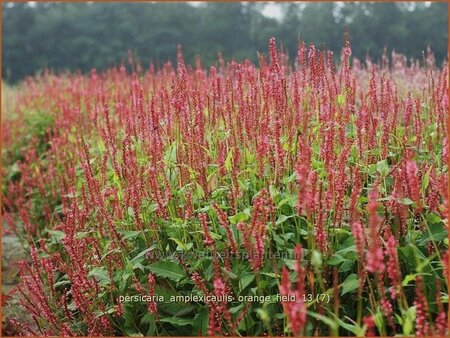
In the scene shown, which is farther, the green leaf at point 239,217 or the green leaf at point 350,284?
the green leaf at point 239,217

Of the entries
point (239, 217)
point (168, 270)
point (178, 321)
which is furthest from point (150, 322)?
point (239, 217)

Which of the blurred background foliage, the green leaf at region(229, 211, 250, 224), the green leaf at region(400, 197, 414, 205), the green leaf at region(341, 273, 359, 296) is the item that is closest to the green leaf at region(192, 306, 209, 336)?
the green leaf at region(229, 211, 250, 224)

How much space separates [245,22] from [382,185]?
21.2m

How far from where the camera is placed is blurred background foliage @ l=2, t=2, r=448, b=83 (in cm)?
2044

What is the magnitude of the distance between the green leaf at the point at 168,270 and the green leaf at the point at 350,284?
2.33ft

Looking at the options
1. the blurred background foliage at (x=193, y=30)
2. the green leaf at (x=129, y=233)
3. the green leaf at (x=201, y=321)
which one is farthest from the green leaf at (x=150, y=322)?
the blurred background foliage at (x=193, y=30)

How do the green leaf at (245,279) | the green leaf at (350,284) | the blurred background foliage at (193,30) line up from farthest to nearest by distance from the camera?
1. the blurred background foliage at (193,30)
2. the green leaf at (245,279)
3. the green leaf at (350,284)

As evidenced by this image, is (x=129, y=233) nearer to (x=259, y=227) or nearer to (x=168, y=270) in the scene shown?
(x=168, y=270)

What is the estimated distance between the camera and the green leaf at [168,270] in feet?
8.30

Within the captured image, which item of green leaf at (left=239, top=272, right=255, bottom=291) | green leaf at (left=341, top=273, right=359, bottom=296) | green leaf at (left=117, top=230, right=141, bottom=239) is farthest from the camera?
green leaf at (left=117, top=230, right=141, bottom=239)

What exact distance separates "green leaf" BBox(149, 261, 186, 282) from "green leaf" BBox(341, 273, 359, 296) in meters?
0.71

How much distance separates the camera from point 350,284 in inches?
87.2

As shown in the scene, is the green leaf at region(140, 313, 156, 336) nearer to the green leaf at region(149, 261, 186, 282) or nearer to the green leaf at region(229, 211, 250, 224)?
the green leaf at region(149, 261, 186, 282)

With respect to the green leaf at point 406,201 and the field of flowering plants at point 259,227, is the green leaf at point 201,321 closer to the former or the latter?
the field of flowering plants at point 259,227
